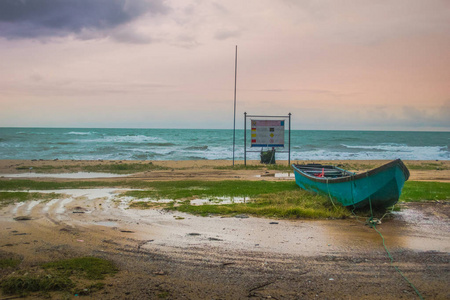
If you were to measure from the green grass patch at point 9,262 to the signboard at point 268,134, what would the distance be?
631 inches

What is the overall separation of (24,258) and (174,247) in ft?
7.62

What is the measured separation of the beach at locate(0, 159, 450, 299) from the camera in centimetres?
446

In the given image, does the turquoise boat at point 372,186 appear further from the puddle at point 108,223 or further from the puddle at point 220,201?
the puddle at point 108,223

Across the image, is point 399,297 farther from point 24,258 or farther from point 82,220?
point 82,220

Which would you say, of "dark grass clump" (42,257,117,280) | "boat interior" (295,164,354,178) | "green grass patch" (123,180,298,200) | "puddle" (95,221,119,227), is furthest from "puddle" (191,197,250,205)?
"dark grass clump" (42,257,117,280)

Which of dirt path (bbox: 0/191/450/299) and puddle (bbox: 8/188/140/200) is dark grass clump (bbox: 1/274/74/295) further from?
puddle (bbox: 8/188/140/200)

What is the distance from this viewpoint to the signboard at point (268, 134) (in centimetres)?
2041

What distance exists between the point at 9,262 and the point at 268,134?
1658 cm

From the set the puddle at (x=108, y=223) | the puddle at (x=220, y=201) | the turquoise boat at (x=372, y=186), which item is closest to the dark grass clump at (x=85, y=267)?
the puddle at (x=108, y=223)

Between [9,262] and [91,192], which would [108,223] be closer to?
[9,262]

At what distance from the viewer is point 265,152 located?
22422 millimetres

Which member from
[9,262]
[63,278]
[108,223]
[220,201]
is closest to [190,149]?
[220,201]

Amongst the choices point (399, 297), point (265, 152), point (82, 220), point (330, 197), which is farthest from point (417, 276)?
point (265, 152)

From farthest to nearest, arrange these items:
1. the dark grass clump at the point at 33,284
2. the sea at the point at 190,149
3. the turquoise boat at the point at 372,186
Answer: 1. the sea at the point at 190,149
2. the turquoise boat at the point at 372,186
3. the dark grass clump at the point at 33,284
